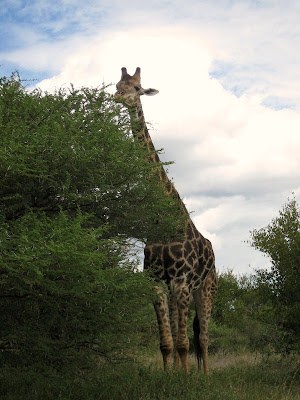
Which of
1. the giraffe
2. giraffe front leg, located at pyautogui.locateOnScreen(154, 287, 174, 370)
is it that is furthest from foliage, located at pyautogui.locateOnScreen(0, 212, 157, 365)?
the giraffe

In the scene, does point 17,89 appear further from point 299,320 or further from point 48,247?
point 299,320

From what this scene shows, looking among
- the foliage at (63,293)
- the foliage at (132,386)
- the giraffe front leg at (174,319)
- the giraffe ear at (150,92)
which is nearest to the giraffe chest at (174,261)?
the giraffe front leg at (174,319)

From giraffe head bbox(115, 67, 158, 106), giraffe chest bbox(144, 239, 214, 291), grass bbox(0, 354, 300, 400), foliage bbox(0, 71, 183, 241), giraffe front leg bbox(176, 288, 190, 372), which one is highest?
giraffe head bbox(115, 67, 158, 106)

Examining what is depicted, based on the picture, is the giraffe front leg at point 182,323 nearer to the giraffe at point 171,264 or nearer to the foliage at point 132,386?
the giraffe at point 171,264

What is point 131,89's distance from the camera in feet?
41.6

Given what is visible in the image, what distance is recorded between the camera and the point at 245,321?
89.5 feet

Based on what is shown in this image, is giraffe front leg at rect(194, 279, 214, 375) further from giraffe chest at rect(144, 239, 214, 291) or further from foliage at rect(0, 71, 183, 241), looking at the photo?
foliage at rect(0, 71, 183, 241)

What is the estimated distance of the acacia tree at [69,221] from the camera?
830 cm

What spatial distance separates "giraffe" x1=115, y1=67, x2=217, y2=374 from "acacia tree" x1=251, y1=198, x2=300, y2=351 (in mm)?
2607

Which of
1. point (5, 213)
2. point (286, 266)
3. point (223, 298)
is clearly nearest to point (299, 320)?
point (286, 266)

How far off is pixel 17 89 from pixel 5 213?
9.07 feet

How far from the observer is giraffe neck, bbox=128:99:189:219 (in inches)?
483

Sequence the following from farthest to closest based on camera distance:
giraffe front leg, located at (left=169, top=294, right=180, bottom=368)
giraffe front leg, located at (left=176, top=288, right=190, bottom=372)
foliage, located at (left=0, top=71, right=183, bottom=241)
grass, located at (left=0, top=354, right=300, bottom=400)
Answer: giraffe front leg, located at (left=169, top=294, right=180, bottom=368)
giraffe front leg, located at (left=176, top=288, right=190, bottom=372)
grass, located at (left=0, top=354, right=300, bottom=400)
foliage, located at (left=0, top=71, right=183, bottom=241)

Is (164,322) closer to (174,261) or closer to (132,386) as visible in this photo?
(174,261)
